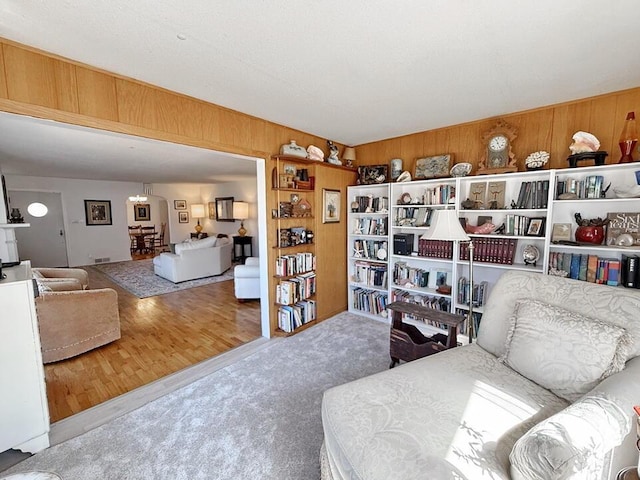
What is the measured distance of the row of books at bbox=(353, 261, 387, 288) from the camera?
11.5 feet

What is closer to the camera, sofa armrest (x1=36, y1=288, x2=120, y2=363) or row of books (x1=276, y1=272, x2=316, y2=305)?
sofa armrest (x1=36, y1=288, x2=120, y2=363)

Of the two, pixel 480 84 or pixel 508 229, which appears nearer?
→ pixel 480 84

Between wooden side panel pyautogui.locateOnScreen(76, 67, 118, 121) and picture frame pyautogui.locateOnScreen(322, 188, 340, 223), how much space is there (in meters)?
2.08

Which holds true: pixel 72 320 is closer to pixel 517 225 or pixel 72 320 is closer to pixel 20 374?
pixel 20 374

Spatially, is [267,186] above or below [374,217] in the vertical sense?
above

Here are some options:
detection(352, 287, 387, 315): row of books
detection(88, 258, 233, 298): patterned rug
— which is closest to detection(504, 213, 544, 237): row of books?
detection(352, 287, 387, 315): row of books

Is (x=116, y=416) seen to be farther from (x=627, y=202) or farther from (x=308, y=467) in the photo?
(x=627, y=202)

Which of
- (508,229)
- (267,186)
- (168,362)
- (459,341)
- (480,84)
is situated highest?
(480,84)

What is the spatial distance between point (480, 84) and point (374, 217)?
1886mm

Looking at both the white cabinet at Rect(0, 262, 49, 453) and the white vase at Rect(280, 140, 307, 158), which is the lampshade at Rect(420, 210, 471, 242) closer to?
the white vase at Rect(280, 140, 307, 158)

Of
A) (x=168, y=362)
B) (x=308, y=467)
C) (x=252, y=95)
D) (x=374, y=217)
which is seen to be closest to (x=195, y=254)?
(x=168, y=362)

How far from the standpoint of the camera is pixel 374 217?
3684 millimetres

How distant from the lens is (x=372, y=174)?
3535 millimetres

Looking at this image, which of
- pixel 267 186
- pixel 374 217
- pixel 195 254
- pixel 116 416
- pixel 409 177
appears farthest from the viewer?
pixel 195 254
